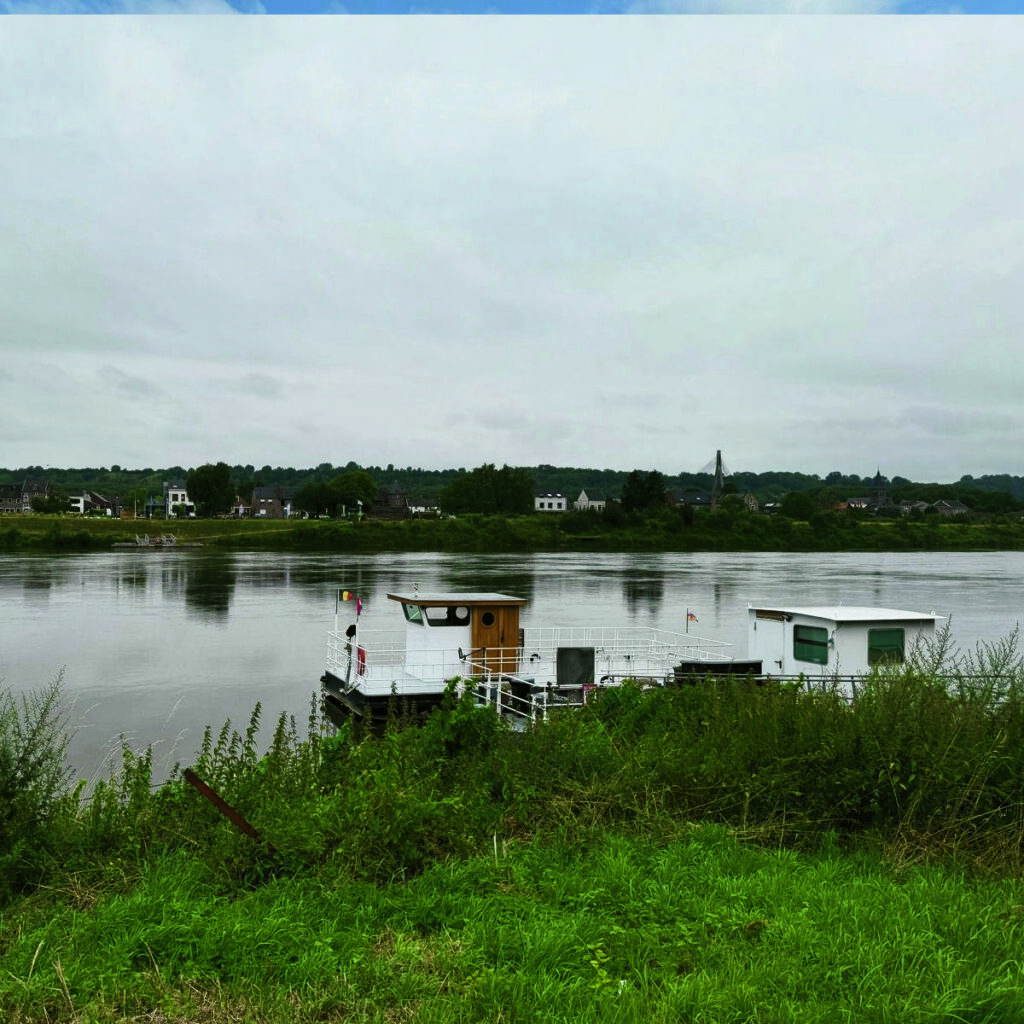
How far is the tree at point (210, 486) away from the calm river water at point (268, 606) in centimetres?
4034

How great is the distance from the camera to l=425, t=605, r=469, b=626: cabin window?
2180cm

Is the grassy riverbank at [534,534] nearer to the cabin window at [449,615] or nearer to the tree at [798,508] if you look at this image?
the tree at [798,508]

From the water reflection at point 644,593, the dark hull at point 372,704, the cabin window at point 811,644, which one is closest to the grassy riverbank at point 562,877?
the cabin window at point 811,644

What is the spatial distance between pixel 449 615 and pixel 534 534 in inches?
3557

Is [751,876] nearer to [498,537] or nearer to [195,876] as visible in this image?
[195,876]

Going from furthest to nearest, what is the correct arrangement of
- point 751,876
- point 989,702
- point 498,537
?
1. point 498,537
2. point 989,702
3. point 751,876

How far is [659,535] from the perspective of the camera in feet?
385

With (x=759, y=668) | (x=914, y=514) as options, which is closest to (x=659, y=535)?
(x=914, y=514)

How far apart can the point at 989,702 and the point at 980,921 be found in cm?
350

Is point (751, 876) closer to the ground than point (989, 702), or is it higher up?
closer to the ground

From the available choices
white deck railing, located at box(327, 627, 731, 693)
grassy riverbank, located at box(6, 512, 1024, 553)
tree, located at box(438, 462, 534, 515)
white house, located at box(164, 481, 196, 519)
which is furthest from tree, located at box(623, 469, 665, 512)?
white deck railing, located at box(327, 627, 731, 693)

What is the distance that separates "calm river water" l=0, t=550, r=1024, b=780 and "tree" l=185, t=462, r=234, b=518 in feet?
132

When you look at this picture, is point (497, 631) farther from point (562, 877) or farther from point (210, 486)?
point (210, 486)

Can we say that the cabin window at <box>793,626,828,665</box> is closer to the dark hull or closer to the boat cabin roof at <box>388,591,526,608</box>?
the boat cabin roof at <box>388,591,526,608</box>
